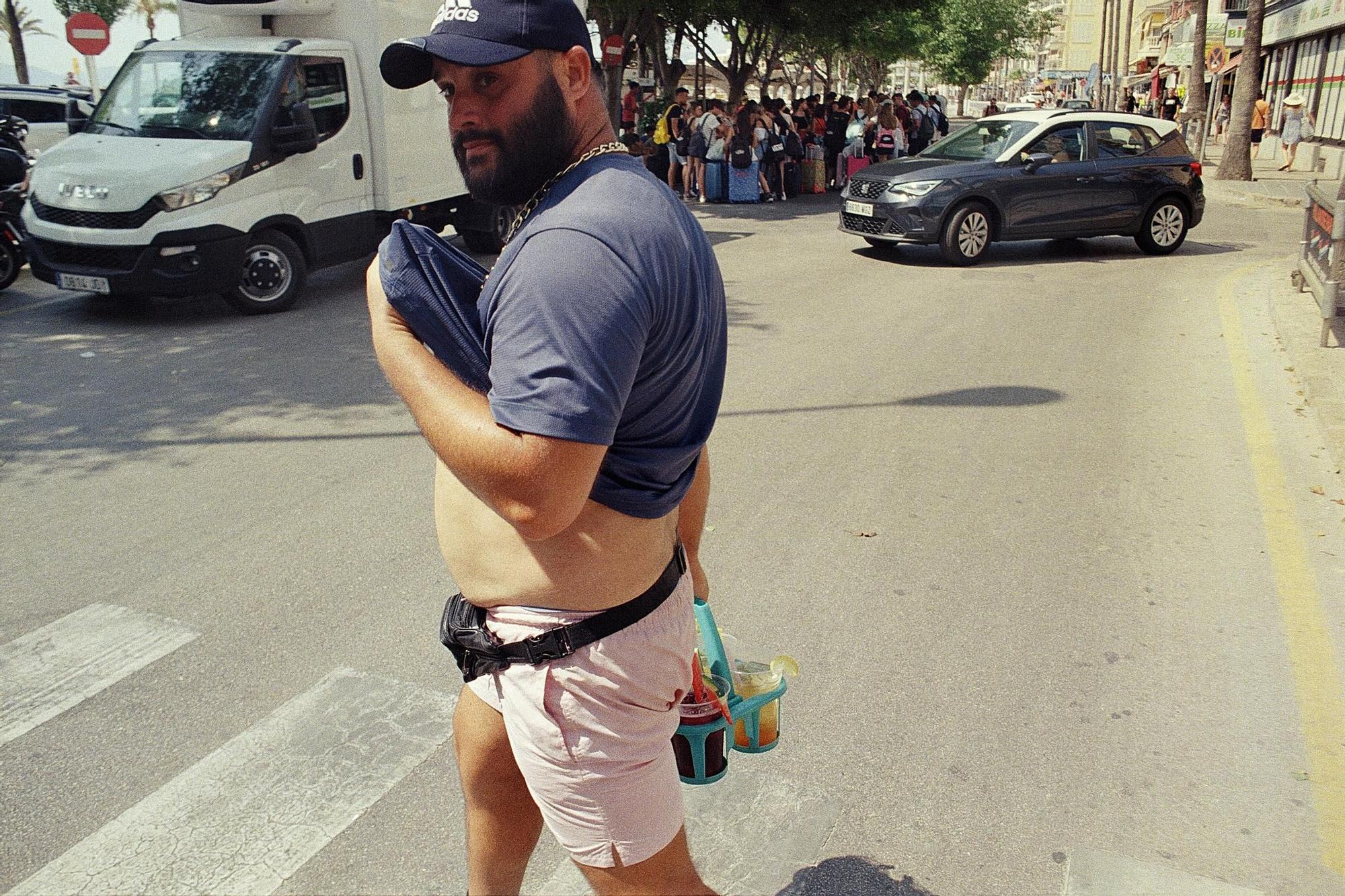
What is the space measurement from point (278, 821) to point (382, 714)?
1.80 feet

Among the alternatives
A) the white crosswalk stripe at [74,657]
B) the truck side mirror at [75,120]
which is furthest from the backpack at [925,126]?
the white crosswalk stripe at [74,657]

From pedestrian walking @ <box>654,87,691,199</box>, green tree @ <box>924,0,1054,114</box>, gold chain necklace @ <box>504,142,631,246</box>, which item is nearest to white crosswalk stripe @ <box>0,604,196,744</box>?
gold chain necklace @ <box>504,142,631,246</box>

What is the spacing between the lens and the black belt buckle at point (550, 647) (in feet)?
5.49

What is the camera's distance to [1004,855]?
9.29ft

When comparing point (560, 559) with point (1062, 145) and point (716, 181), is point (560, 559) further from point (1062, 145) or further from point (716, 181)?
point (716, 181)

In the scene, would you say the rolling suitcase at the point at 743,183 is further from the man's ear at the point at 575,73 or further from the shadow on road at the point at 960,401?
the man's ear at the point at 575,73

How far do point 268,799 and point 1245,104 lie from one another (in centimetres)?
2322

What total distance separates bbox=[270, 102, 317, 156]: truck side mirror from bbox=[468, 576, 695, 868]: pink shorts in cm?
852

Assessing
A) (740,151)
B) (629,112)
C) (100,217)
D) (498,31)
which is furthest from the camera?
(629,112)

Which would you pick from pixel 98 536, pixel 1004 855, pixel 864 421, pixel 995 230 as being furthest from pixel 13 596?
pixel 995 230

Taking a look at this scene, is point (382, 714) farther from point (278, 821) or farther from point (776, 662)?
point (776, 662)

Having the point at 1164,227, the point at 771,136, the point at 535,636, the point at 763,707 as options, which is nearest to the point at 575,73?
the point at 535,636

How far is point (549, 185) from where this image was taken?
65.1 inches

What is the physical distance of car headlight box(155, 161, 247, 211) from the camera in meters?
8.73
